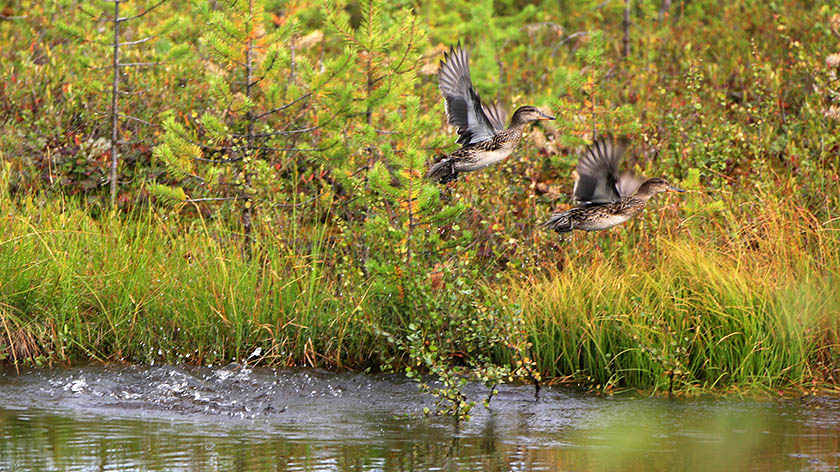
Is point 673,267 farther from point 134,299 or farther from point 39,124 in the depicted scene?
point 39,124

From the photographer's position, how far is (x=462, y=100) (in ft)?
26.1

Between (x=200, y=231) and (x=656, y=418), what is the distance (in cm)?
426

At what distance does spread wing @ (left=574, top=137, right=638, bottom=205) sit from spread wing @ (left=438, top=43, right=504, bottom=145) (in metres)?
0.72

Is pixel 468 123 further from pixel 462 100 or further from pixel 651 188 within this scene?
pixel 651 188

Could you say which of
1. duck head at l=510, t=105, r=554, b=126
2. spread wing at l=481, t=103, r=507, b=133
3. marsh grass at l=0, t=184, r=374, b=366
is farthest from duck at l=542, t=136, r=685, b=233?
marsh grass at l=0, t=184, r=374, b=366

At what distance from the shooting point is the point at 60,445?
607cm

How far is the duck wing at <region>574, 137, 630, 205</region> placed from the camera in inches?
295

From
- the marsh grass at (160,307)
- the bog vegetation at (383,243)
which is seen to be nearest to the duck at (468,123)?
the bog vegetation at (383,243)

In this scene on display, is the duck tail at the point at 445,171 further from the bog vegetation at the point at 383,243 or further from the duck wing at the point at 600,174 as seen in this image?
the duck wing at the point at 600,174

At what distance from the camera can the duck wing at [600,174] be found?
295 inches

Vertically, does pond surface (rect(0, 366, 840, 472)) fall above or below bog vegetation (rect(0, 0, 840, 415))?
below

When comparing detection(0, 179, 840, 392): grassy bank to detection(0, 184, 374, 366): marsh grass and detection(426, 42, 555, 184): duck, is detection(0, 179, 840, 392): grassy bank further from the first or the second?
detection(426, 42, 555, 184): duck

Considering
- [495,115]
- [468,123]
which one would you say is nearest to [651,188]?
[495,115]

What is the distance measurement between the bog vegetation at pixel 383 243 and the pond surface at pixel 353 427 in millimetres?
295
